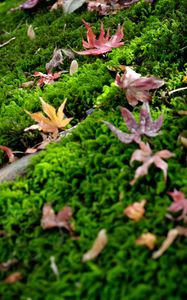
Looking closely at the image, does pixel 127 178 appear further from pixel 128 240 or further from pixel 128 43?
pixel 128 43

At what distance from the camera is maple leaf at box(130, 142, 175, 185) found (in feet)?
6.50

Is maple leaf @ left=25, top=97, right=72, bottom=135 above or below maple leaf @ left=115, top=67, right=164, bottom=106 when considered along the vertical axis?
above

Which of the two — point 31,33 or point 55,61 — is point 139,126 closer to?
point 55,61

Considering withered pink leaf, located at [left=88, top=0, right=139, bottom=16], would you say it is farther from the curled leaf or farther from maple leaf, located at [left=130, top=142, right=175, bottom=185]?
maple leaf, located at [left=130, top=142, right=175, bottom=185]

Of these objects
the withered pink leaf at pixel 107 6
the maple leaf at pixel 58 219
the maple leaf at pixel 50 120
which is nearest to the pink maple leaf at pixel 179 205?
the maple leaf at pixel 58 219

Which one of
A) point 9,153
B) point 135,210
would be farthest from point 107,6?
point 135,210

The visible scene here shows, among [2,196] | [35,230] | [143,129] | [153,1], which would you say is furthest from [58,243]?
[153,1]

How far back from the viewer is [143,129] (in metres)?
2.17

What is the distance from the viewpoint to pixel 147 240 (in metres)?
1.74

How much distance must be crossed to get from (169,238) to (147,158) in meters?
0.43

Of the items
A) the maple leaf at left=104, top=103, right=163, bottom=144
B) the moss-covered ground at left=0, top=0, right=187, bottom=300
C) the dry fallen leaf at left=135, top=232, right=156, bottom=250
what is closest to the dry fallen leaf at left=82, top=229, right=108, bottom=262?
the moss-covered ground at left=0, top=0, right=187, bottom=300

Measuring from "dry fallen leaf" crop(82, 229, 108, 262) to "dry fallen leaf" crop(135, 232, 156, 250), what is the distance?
13cm

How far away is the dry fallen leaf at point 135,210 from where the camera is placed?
1.86m

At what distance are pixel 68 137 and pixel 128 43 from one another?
112 centimetres
